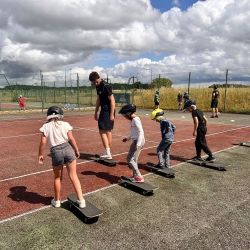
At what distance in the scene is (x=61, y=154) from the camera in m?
3.76

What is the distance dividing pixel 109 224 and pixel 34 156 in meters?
4.58

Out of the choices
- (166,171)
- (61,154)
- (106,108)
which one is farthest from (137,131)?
(106,108)

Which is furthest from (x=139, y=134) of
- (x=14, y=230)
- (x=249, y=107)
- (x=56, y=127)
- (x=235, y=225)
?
(x=249, y=107)

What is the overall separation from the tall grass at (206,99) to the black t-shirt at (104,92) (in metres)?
17.5

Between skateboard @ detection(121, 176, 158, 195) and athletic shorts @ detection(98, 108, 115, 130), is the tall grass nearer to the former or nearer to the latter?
athletic shorts @ detection(98, 108, 115, 130)

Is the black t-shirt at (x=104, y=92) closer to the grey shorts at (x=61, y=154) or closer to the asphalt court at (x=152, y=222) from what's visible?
the asphalt court at (x=152, y=222)

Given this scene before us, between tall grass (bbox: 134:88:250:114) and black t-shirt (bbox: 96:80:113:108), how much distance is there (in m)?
17.5

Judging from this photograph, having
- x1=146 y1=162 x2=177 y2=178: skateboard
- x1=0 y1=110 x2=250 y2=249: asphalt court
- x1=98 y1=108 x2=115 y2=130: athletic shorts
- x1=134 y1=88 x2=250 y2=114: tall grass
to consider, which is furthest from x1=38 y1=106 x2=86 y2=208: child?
x1=134 y1=88 x2=250 y2=114: tall grass

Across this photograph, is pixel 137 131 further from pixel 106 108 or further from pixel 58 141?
pixel 106 108

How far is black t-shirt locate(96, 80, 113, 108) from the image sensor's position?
6.41 m

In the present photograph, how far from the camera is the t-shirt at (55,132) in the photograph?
3736mm

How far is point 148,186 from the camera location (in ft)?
15.6

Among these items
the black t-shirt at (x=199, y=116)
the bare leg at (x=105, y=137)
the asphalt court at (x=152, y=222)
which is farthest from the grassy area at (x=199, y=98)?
the asphalt court at (x=152, y=222)

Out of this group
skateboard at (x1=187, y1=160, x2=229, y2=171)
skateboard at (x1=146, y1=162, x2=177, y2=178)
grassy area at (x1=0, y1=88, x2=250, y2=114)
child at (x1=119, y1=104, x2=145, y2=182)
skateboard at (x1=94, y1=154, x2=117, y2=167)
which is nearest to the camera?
child at (x1=119, y1=104, x2=145, y2=182)
